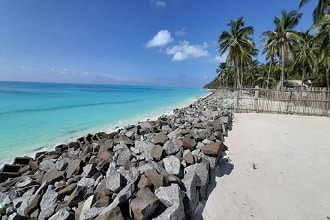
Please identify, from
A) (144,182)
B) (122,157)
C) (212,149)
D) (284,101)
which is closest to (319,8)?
(284,101)

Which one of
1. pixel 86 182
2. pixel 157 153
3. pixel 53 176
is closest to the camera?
pixel 86 182

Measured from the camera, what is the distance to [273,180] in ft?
14.8

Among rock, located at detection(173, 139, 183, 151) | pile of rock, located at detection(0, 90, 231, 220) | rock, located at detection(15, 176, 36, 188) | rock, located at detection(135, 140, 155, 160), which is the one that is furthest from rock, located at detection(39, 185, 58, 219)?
rock, located at detection(173, 139, 183, 151)

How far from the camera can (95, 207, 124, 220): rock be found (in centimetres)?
272

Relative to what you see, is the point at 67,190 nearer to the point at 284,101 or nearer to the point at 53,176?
the point at 53,176

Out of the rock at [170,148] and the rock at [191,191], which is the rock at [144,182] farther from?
the rock at [170,148]

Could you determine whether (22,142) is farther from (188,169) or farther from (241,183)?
(241,183)

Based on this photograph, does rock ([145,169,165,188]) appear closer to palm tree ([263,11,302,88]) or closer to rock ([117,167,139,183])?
rock ([117,167,139,183])

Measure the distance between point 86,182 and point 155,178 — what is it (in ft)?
3.93

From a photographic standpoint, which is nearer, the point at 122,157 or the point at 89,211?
the point at 89,211

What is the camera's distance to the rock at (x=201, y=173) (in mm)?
3801

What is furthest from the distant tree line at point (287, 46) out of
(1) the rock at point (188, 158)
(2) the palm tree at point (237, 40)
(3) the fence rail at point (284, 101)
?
(1) the rock at point (188, 158)

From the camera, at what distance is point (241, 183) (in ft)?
14.3

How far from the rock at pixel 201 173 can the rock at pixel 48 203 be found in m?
2.15
